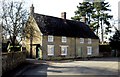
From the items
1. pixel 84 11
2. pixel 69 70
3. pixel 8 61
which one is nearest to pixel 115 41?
pixel 84 11

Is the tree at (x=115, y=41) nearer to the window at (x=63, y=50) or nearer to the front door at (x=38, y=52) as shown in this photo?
the window at (x=63, y=50)

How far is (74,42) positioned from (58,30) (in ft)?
15.3

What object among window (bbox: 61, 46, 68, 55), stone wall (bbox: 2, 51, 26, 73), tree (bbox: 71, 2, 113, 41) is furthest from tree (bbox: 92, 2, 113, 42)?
stone wall (bbox: 2, 51, 26, 73)

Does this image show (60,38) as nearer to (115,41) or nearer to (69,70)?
(115,41)

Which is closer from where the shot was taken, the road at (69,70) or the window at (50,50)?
the road at (69,70)

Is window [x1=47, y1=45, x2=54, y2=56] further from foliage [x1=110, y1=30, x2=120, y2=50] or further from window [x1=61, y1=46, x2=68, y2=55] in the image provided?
foliage [x1=110, y1=30, x2=120, y2=50]

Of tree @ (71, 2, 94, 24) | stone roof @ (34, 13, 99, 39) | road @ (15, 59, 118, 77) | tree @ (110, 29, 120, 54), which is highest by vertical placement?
tree @ (71, 2, 94, 24)

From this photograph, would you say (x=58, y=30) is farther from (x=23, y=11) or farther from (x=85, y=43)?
(x=23, y=11)

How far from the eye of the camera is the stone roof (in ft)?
135

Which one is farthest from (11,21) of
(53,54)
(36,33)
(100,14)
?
(100,14)

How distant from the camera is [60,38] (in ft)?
140

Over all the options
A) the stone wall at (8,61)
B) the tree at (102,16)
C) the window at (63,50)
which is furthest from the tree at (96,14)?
the stone wall at (8,61)

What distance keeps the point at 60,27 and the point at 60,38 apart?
3.10 metres

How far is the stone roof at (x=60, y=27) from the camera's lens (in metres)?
41.2
